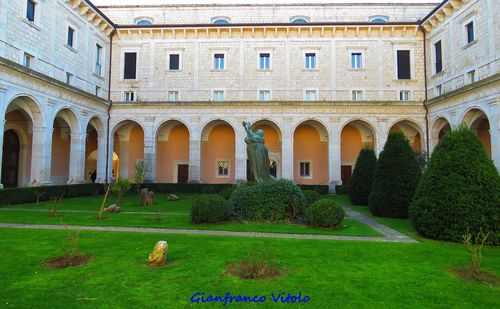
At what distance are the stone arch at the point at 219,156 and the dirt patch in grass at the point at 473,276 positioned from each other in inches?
988

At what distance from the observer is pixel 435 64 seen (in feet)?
84.7

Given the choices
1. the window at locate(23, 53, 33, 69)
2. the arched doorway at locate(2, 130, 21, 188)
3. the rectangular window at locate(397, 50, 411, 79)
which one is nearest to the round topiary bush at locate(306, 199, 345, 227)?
the window at locate(23, 53, 33, 69)

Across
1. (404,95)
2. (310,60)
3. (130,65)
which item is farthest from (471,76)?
(130,65)

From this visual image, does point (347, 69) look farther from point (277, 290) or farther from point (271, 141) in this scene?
point (277, 290)

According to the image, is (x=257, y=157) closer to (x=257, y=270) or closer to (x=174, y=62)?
(x=257, y=270)

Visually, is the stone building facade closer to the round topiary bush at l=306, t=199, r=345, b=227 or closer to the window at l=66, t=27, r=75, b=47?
the window at l=66, t=27, r=75, b=47

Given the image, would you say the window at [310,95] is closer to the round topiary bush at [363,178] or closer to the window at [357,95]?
the window at [357,95]

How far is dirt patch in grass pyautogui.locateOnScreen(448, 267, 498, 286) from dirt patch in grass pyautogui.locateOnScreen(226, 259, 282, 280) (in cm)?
342

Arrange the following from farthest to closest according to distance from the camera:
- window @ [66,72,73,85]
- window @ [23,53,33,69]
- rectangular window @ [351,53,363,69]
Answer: rectangular window @ [351,53,363,69] < window @ [66,72,73,85] < window @ [23,53,33,69]

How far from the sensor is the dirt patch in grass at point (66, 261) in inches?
250

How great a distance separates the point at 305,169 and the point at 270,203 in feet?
64.4

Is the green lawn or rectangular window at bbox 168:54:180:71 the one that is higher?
rectangular window at bbox 168:54:180:71

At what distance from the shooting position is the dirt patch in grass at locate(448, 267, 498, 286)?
5766 millimetres

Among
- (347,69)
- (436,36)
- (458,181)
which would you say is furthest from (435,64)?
(458,181)
